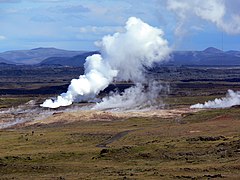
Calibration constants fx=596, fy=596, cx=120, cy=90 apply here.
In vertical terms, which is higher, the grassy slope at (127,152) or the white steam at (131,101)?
the white steam at (131,101)

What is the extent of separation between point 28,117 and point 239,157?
85.2m

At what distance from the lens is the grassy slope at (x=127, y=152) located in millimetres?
66938

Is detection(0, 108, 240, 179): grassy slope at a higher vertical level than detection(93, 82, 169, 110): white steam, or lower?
lower

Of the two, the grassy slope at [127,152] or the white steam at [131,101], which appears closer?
the grassy slope at [127,152]

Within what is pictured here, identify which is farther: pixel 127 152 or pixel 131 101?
pixel 131 101

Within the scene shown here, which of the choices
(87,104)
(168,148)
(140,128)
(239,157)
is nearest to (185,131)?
(140,128)

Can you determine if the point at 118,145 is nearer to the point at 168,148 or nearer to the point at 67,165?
the point at 168,148

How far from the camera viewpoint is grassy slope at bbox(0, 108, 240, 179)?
2635 inches

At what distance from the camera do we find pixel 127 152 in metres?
83.1

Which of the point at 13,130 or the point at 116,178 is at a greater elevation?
the point at 13,130

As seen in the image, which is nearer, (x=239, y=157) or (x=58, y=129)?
(x=239, y=157)

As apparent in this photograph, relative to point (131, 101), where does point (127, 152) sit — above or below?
below

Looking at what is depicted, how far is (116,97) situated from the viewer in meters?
180

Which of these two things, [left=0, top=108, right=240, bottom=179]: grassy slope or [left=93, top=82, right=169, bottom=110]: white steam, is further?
[left=93, top=82, right=169, bottom=110]: white steam
